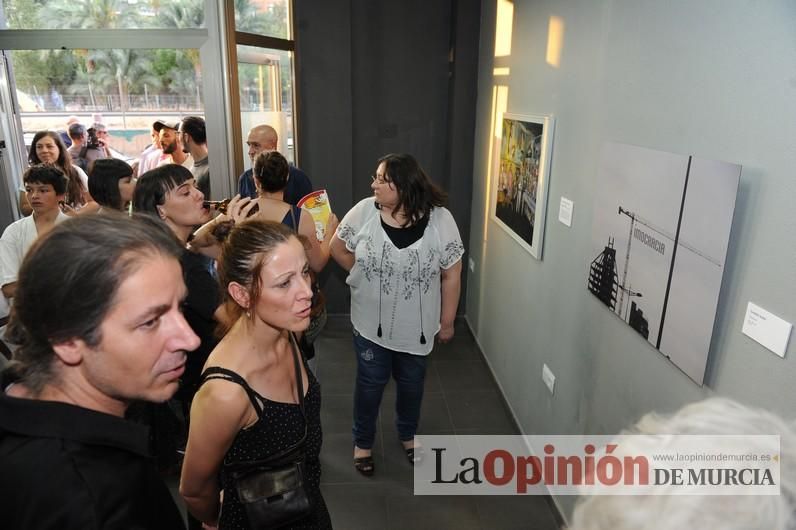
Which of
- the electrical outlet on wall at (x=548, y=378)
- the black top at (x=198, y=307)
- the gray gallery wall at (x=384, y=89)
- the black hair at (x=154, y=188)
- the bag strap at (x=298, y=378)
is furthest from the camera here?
the gray gallery wall at (x=384, y=89)

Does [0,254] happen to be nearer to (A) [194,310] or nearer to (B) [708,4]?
(A) [194,310]

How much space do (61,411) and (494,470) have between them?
2.66 metres

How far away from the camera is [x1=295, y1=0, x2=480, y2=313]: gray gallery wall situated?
434 cm

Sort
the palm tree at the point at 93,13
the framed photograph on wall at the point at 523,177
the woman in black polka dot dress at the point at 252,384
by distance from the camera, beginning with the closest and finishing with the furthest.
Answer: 1. the woman in black polka dot dress at the point at 252,384
2. the framed photograph on wall at the point at 523,177
3. the palm tree at the point at 93,13

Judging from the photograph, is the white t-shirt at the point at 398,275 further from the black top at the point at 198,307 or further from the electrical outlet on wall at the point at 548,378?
the black top at the point at 198,307

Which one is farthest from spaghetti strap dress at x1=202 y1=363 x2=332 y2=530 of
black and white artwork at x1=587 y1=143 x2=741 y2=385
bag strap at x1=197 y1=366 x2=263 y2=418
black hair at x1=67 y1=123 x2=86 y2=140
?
black hair at x1=67 y1=123 x2=86 y2=140

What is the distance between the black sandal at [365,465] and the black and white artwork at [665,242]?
163cm

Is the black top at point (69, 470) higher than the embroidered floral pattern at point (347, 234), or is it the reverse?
the black top at point (69, 470)

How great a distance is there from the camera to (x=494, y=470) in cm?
305

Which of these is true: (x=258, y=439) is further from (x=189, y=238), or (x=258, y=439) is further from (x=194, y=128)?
(x=194, y=128)

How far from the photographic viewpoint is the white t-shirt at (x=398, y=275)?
102 inches

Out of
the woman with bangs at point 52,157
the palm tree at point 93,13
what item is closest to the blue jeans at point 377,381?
the woman with bangs at point 52,157

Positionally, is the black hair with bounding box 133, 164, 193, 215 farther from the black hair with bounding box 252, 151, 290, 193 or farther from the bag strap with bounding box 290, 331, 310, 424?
the bag strap with bounding box 290, 331, 310, 424

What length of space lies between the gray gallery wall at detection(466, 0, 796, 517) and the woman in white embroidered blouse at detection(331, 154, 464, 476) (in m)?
0.59
